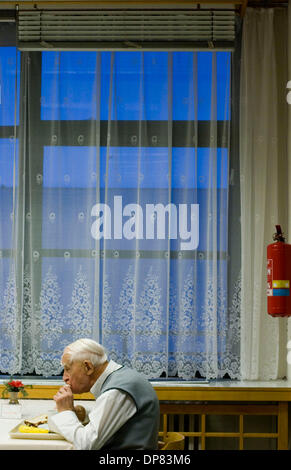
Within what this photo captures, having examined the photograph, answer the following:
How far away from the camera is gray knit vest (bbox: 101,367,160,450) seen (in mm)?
2695

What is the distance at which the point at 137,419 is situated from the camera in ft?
8.93

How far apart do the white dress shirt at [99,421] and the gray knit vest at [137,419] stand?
0.09 feet

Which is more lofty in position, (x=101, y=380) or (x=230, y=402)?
(x=101, y=380)

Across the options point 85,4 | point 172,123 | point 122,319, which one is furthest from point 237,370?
point 85,4

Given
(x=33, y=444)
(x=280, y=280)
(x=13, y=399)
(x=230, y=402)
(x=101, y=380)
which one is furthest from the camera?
(x=230, y=402)

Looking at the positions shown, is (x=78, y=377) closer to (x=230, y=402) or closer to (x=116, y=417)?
(x=116, y=417)

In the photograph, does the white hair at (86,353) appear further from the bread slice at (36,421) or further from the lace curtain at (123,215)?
the lace curtain at (123,215)

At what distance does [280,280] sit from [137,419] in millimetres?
1179

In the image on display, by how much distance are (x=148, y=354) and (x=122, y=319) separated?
0.28 metres

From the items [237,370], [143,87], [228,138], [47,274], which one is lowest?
[237,370]

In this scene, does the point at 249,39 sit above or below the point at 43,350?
above

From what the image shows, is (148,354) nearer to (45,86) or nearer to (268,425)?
(268,425)

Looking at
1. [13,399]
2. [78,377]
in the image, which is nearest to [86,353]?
[78,377]

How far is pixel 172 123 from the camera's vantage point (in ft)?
13.9
